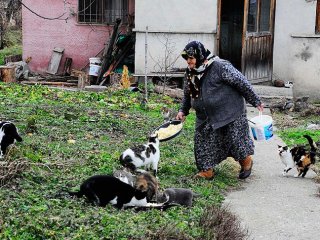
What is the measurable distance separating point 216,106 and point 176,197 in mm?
1730

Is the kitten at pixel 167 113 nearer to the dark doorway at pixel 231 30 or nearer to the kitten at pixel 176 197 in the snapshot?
the kitten at pixel 176 197

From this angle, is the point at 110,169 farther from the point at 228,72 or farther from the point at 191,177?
the point at 228,72

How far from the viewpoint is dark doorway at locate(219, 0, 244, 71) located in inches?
800

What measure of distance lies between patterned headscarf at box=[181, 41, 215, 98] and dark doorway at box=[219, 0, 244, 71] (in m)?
11.8

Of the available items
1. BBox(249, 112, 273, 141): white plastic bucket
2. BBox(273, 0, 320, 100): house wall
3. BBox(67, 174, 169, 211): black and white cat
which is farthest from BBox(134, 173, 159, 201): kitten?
BBox(273, 0, 320, 100): house wall

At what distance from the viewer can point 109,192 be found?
6.51m

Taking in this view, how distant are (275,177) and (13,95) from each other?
7648mm

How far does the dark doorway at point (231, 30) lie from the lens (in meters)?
20.3

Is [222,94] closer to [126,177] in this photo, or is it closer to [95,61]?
[126,177]

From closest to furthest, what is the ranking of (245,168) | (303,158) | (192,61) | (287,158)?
1. (192,61)
2. (245,168)
3. (303,158)
4. (287,158)

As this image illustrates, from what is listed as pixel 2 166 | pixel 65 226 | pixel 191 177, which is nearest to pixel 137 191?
pixel 65 226

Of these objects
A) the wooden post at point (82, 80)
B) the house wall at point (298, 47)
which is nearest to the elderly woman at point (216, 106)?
the house wall at point (298, 47)

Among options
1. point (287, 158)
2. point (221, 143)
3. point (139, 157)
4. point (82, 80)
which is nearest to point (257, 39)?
point (82, 80)

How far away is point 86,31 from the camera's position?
20.2 meters
